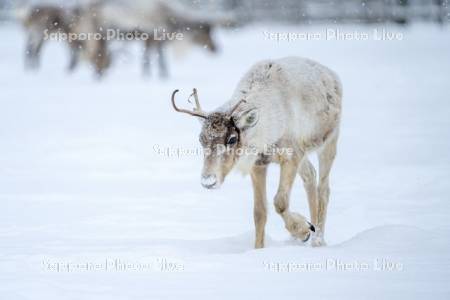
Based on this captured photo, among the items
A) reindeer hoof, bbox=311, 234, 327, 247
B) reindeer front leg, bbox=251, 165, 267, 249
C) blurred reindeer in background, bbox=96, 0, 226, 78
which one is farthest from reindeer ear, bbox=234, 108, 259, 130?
blurred reindeer in background, bbox=96, 0, 226, 78

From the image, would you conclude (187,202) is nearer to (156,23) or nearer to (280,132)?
(280,132)

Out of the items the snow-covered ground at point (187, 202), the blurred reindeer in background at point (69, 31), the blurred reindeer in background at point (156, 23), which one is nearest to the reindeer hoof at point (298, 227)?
the snow-covered ground at point (187, 202)

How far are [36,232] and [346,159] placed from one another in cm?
Result: 587

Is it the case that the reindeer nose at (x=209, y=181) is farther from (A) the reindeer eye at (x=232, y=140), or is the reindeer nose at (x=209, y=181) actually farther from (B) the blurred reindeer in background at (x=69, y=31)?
(B) the blurred reindeer in background at (x=69, y=31)

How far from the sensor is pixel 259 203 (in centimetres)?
772

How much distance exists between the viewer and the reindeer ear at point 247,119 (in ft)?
22.8

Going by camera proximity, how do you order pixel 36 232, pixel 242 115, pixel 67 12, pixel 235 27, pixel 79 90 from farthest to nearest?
pixel 235 27 < pixel 67 12 < pixel 79 90 < pixel 36 232 < pixel 242 115

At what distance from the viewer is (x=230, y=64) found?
28.0m

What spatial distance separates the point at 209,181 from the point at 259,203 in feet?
3.59

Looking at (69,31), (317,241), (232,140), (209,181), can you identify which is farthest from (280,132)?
(69,31)

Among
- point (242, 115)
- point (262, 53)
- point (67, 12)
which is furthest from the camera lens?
point (262, 53)

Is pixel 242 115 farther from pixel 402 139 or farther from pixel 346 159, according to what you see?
pixel 402 139

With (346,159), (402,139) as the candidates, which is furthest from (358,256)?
(402,139)

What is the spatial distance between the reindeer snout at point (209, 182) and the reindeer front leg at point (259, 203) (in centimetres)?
82
